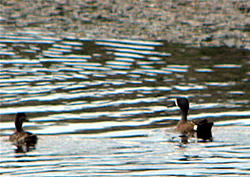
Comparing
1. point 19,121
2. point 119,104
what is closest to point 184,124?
point 119,104

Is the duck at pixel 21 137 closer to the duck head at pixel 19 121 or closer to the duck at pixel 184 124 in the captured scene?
the duck head at pixel 19 121

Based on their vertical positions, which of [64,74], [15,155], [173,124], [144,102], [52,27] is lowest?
[15,155]

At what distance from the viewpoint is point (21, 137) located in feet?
51.6

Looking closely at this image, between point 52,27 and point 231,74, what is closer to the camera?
point 231,74

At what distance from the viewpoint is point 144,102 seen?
64.4 feet

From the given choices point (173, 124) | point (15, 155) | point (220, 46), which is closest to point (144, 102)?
point (173, 124)

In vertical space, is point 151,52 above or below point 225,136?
above

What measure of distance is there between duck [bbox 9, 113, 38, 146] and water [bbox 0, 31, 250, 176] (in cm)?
21

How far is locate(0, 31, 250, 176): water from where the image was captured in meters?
13.4

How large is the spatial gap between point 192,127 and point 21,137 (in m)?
4.13

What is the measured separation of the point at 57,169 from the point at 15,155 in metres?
1.92

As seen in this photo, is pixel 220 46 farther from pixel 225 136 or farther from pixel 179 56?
pixel 225 136

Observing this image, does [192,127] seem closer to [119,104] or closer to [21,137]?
[119,104]

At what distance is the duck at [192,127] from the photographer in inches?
629
